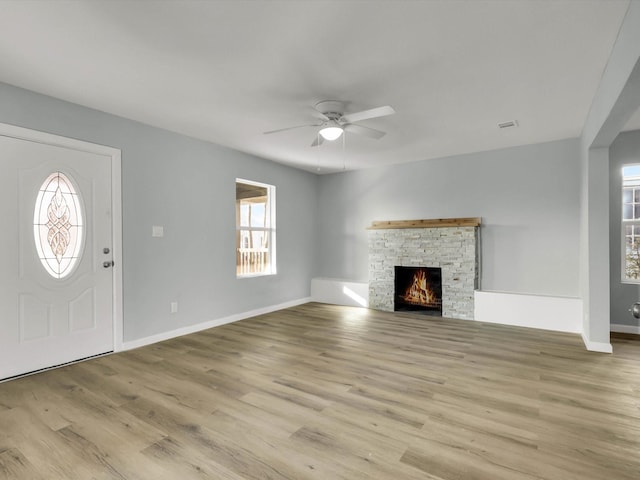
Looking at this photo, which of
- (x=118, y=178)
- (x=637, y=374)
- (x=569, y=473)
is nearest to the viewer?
(x=569, y=473)

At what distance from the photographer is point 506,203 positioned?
5.15 meters

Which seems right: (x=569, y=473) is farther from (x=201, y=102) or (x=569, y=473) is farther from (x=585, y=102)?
(x=201, y=102)

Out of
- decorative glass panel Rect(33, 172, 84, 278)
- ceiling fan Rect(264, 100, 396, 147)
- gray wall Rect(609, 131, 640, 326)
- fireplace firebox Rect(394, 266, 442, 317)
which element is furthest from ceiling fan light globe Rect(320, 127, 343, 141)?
gray wall Rect(609, 131, 640, 326)

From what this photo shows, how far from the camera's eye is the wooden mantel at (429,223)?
529cm

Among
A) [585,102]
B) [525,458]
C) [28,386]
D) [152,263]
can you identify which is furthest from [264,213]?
[525,458]

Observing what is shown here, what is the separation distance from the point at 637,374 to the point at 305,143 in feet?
14.0

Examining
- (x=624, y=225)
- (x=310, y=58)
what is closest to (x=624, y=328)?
(x=624, y=225)

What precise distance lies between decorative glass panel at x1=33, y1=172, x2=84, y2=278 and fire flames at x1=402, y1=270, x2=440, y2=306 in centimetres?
479

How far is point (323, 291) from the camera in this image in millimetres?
6629

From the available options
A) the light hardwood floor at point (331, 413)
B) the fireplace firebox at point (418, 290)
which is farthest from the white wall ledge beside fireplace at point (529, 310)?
the fireplace firebox at point (418, 290)

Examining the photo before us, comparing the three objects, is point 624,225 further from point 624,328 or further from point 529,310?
point 529,310

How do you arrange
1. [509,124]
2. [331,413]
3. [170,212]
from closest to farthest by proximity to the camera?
1. [331,413]
2. [509,124]
3. [170,212]

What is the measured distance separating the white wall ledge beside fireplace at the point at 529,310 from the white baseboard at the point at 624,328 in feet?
1.95

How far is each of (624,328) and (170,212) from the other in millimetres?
6004
